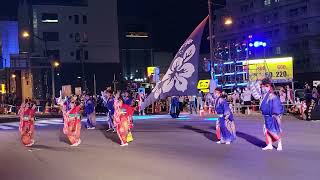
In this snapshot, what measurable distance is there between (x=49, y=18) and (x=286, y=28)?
34.2 meters

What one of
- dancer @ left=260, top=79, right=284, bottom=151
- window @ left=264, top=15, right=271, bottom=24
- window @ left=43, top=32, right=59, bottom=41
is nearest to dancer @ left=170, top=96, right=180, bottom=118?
dancer @ left=260, top=79, right=284, bottom=151

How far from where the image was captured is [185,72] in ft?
63.1

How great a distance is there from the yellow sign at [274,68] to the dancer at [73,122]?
19.7 meters

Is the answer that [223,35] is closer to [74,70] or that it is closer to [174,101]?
[74,70]

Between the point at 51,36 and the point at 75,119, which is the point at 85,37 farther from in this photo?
the point at 75,119

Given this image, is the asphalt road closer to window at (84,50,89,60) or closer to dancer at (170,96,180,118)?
dancer at (170,96,180,118)

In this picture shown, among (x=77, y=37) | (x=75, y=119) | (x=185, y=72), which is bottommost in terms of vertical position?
(x=75, y=119)

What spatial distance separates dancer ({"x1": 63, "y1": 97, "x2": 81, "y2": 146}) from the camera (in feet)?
59.4

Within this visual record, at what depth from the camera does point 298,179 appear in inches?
383

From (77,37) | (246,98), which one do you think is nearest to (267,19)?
(77,37)

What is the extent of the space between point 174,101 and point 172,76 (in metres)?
12.3

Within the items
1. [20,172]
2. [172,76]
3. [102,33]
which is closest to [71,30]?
[102,33]

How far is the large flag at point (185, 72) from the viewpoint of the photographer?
1914 cm

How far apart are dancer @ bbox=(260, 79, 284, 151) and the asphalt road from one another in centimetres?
53
